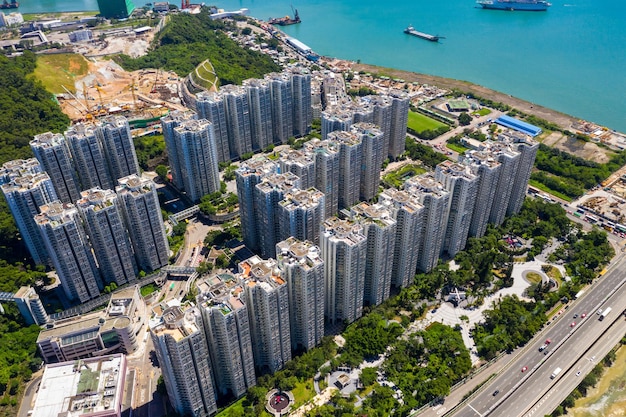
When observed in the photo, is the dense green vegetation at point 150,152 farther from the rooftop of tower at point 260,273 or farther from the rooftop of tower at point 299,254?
the rooftop of tower at point 299,254

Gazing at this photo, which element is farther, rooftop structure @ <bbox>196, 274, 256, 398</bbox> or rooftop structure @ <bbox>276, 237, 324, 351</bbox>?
rooftop structure @ <bbox>276, 237, 324, 351</bbox>

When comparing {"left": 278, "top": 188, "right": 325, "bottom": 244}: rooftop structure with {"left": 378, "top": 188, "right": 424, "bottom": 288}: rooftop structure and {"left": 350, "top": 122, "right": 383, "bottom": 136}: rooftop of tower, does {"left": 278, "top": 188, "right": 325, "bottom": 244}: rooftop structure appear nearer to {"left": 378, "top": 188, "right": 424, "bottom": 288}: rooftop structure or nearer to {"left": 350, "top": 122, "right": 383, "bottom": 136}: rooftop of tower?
{"left": 378, "top": 188, "right": 424, "bottom": 288}: rooftop structure

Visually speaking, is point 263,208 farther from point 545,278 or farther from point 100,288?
A: point 545,278

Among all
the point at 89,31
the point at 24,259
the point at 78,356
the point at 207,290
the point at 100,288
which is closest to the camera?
the point at 207,290

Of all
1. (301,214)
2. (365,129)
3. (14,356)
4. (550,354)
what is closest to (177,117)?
(365,129)

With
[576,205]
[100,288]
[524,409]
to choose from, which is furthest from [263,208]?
[576,205]

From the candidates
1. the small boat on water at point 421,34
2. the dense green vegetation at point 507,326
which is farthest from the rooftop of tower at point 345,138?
the small boat on water at point 421,34

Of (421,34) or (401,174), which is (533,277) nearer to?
(401,174)

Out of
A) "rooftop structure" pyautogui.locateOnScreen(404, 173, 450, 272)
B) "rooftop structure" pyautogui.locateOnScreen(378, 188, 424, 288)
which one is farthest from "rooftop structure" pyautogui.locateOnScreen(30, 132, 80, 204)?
"rooftop structure" pyautogui.locateOnScreen(404, 173, 450, 272)

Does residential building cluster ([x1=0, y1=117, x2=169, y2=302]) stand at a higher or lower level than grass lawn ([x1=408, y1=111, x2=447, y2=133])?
higher
